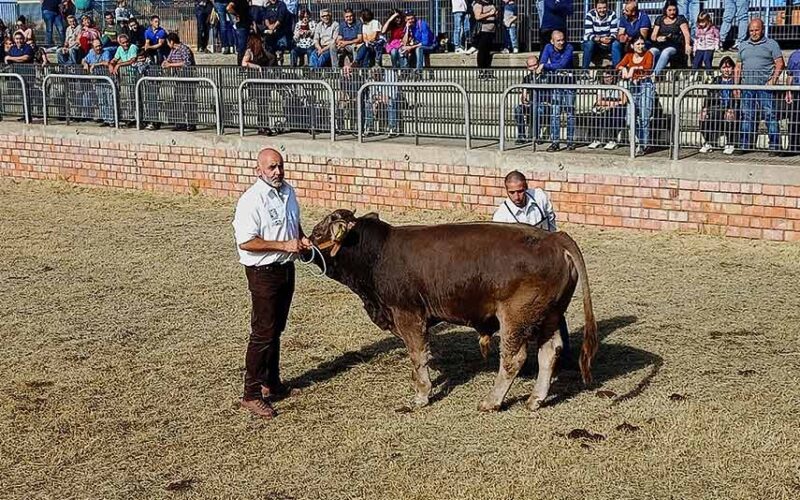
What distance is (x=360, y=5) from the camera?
1037 inches

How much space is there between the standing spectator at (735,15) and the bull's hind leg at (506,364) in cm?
1298

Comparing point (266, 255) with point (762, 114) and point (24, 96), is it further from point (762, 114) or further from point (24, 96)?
point (24, 96)

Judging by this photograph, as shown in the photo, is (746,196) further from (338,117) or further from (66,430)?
(66,430)

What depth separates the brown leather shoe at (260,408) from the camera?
26.0 feet

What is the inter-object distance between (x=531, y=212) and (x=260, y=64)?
1101 centimetres

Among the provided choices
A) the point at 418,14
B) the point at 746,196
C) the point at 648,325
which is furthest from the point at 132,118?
the point at 648,325

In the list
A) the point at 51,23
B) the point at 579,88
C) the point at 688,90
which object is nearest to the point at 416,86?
the point at 579,88

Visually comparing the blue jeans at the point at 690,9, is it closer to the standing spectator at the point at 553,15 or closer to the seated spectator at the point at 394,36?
the standing spectator at the point at 553,15

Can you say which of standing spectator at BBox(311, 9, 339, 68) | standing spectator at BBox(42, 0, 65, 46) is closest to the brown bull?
standing spectator at BBox(311, 9, 339, 68)

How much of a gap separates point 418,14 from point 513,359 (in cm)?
1840

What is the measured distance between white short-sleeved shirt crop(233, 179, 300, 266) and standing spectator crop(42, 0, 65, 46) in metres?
22.7

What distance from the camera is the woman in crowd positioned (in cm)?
1738

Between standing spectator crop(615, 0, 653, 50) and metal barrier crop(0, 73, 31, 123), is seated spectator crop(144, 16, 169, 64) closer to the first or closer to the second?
metal barrier crop(0, 73, 31, 123)

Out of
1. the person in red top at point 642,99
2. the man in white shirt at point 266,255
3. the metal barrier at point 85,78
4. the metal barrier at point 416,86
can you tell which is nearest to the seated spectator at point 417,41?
the metal barrier at point 416,86
